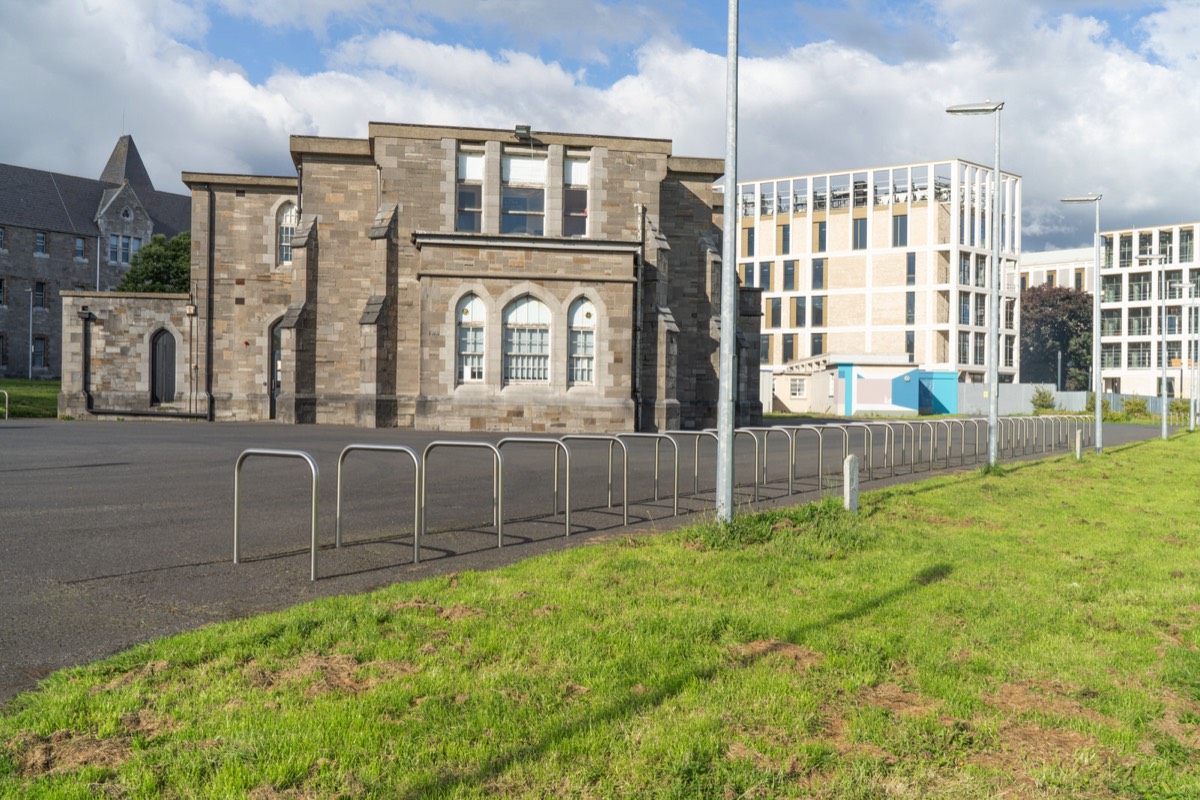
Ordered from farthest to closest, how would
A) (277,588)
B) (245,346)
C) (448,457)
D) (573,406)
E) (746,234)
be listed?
(746,234), (245,346), (573,406), (448,457), (277,588)

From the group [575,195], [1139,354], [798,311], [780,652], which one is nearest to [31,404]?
[575,195]

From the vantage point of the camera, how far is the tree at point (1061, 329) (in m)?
81.6

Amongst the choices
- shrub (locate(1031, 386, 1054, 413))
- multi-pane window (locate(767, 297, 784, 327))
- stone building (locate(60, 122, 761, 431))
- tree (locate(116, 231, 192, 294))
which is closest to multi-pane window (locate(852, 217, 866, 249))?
multi-pane window (locate(767, 297, 784, 327))

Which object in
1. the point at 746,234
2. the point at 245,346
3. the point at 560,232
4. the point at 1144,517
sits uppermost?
the point at 746,234

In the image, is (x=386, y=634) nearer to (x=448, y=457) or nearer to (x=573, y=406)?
(x=448, y=457)

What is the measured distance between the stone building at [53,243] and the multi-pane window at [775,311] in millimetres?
50673

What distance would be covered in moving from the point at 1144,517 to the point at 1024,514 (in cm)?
170

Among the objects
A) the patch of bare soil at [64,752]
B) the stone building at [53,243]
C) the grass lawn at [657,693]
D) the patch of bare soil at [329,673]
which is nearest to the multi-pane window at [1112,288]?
the stone building at [53,243]

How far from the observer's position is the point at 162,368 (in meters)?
40.6

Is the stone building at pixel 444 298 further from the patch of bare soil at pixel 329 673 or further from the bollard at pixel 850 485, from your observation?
the patch of bare soil at pixel 329 673

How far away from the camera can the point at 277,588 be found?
22.4 feet

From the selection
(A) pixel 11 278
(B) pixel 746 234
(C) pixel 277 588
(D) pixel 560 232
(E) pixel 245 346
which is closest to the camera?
(C) pixel 277 588

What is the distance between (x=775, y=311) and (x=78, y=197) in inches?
2179

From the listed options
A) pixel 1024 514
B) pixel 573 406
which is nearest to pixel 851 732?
pixel 1024 514
